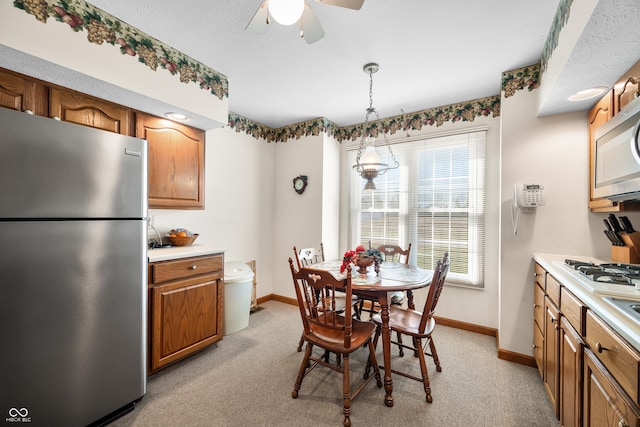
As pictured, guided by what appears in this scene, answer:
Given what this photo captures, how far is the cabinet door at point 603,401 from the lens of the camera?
0.84 m

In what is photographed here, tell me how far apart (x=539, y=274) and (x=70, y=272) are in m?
3.12

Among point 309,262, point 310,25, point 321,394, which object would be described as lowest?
point 321,394

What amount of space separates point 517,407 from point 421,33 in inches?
103

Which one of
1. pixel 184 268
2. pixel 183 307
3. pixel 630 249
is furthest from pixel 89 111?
pixel 630 249

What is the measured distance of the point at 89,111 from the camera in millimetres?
1890

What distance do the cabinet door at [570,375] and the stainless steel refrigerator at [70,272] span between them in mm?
2391

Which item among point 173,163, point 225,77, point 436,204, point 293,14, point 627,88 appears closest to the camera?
point 293,14

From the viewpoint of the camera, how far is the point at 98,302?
151 centimetres

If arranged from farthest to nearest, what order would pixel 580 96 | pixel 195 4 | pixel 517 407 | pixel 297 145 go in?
pixel 297 145 → pixel 580 96 → pixel 517 407 → pixel 195 4

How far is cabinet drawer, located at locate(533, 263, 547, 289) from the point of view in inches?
76.0

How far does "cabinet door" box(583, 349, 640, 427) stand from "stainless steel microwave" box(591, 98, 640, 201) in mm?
928

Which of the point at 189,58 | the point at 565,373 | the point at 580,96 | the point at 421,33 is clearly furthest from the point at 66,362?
the point at 580,96

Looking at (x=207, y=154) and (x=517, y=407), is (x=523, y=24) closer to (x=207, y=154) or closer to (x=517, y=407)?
(x=517, y=407)

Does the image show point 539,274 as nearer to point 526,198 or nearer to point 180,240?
point 526,198
